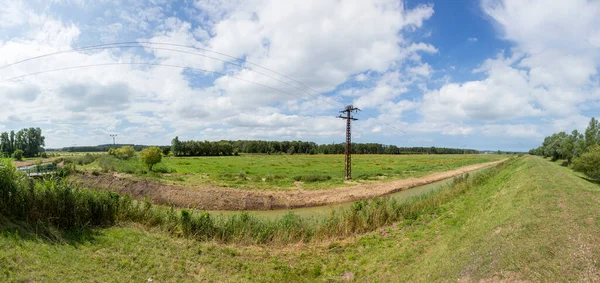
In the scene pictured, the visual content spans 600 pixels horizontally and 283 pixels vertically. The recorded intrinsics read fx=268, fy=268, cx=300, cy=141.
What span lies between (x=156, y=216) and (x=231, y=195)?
12984mm

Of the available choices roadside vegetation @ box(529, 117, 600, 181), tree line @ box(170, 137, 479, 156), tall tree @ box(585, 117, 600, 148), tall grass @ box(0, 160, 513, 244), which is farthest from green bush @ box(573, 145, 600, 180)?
tree line @ box(170, 137, 479, 156)

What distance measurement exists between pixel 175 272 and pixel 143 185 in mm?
24588

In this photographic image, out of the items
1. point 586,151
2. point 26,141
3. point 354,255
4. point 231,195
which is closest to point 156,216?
point 354,255

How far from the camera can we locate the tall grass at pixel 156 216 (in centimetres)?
972

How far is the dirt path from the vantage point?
980 inches

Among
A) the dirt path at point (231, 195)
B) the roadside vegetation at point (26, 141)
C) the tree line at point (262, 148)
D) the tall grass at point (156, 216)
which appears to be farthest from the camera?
the tree line at point (262, 148)

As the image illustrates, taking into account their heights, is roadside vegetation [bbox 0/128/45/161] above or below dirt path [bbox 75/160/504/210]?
above

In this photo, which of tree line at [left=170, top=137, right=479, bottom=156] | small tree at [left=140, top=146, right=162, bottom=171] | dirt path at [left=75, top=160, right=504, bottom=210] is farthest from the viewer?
tree line at [left=170, top=137, right=479, bottom=156]

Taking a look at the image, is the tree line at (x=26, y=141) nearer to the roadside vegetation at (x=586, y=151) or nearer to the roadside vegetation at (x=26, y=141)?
the roadside vegetation at (x=26, y=141)

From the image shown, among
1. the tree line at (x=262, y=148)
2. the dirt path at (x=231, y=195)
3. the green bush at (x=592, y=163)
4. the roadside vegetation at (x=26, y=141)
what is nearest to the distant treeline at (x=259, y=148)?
the tree line at (x=262, y=148)

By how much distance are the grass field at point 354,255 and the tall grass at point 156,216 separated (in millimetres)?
955

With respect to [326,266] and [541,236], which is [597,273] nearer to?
[541,236]

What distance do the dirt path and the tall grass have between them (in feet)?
36.0

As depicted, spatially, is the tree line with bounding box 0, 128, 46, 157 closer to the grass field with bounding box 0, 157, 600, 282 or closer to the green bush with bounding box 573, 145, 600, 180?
the grass field with bounding box 0, 157, 600, 282
